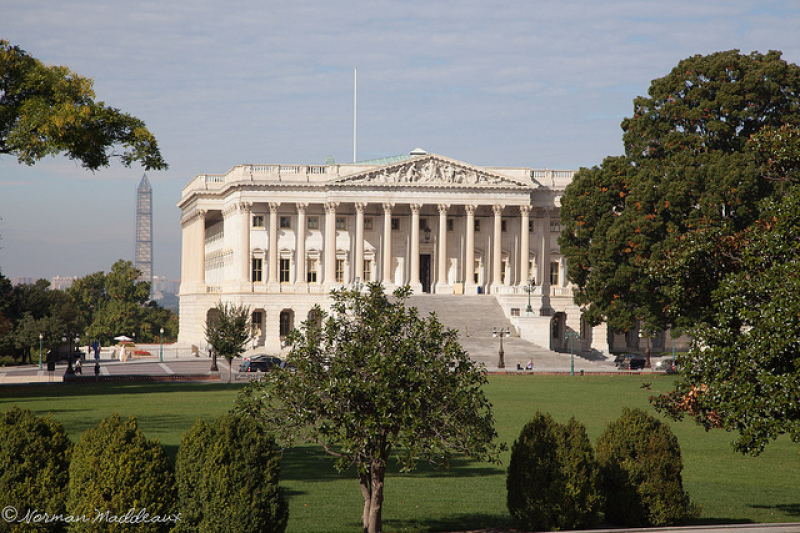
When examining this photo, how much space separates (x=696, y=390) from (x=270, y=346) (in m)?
75.5

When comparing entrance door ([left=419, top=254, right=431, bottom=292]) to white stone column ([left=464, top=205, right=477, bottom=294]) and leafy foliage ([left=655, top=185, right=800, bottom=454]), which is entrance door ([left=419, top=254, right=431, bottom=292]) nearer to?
white stone column ([left=464, top=205, right=477, bottom=294])

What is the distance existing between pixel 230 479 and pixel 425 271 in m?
83.3

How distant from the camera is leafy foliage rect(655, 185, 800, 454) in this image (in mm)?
15484

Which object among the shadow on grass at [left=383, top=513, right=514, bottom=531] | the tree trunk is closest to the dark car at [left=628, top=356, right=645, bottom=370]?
the shadow on grass at [left=383, top=513, right=514, bottom=531]

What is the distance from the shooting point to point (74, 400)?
1689 inches

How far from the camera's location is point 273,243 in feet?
305

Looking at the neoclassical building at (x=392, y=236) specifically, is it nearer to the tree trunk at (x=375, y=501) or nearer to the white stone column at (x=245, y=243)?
the white stone column at (x=245, y=243)

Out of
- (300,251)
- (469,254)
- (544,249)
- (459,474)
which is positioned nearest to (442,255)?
(469,254)

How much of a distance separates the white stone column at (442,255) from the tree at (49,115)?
171ft

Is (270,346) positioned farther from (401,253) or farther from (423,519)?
(423,519)

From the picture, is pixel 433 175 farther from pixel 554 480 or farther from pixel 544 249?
pixel 554 480

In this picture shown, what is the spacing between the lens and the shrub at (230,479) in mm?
15484

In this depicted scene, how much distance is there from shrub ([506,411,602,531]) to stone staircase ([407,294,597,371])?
49.2 metres

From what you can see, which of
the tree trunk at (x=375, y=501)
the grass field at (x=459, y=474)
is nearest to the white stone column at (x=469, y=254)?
the grass field at (x=459, y=474)
